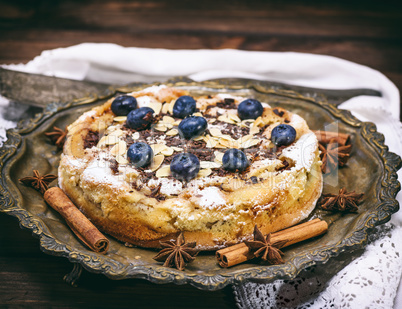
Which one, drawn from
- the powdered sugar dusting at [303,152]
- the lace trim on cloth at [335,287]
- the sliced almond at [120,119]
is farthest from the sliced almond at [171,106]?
the lace trim on cloth at [335,287]

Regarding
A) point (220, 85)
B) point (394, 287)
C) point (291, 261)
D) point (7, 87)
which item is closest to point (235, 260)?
point (291, 261)

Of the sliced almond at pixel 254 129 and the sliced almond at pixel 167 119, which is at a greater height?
the sliced almond at pixel 254 129

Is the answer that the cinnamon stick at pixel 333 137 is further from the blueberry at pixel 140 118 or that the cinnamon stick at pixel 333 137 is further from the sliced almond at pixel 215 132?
the blueberry at pixel 140 118

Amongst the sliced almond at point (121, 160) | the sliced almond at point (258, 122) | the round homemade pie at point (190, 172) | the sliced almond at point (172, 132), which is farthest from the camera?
the sliced almond at point (258, 122)

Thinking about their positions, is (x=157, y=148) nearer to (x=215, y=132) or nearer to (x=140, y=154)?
(x=140, y=154)

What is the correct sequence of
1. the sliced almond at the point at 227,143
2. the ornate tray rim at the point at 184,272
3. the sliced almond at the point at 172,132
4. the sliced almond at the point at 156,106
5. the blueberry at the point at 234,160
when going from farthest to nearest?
the sliced almond at the point at 156,106 → the sliced almond at the point at 172,132 → the sliced almond at the point at 227,143 → the blueberry at the point at 234,160 → the ornate tray rim at the point at 184,272

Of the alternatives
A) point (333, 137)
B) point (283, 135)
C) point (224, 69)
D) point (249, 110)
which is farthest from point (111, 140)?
point (224, 69)

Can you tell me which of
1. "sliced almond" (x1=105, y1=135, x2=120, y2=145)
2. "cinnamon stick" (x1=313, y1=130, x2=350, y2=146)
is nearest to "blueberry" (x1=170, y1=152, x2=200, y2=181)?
"sliced almond" (x1=105, y1=135, x2=120, y2=145)

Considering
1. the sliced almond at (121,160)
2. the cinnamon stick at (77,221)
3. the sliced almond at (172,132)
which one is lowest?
the cinnamon stick at (77,221)
